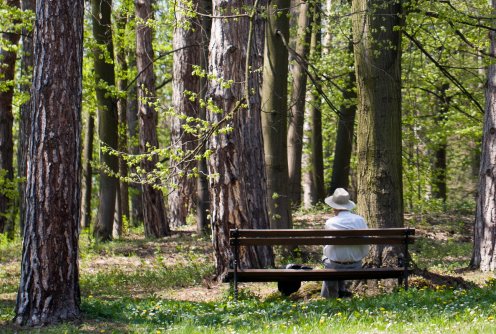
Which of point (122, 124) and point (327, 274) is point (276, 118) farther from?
point (122, 124)

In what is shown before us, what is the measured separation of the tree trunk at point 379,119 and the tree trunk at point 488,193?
2.82 m

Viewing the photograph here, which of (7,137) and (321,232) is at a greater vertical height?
(7,137)

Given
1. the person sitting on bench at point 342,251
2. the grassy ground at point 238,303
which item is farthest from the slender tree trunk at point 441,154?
the person sitting on bench at point 342,251

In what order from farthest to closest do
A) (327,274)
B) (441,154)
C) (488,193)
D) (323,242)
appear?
(441,154), (488,193), (323,242), (327,274)

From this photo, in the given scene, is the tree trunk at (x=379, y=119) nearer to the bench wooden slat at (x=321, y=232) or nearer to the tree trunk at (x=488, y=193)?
the bench wooden slat at (x=321, y=232)

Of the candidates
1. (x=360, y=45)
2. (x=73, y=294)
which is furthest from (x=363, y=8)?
(x=73, y=294)

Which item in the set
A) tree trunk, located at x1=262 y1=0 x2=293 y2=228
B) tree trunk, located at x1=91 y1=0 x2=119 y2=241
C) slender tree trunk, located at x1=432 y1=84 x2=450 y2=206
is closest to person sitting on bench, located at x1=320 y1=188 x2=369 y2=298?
tree trunk, located at x1=262 y1=0 x2=293 y2=228

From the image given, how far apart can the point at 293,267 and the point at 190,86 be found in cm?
1185

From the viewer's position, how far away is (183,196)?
23.8 meters

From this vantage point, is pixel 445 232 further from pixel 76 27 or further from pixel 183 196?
pixel 76 27

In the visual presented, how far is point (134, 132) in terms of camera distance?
27234 millimetres

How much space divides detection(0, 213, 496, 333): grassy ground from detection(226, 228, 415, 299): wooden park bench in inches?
12.8

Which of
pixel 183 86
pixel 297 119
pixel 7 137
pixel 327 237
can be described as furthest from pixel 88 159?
pixel 327 237

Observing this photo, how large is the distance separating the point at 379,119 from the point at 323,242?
2.02 meters
